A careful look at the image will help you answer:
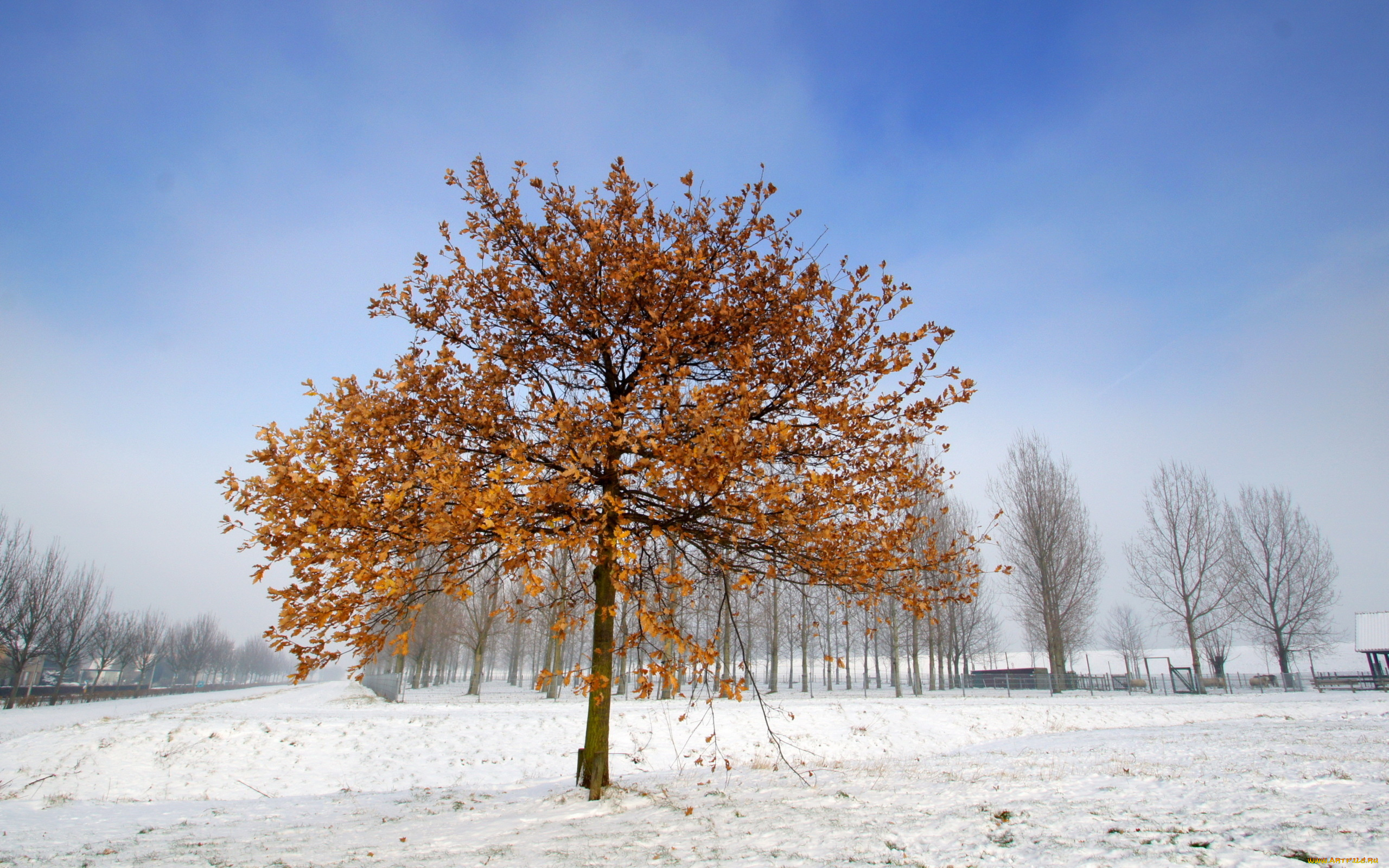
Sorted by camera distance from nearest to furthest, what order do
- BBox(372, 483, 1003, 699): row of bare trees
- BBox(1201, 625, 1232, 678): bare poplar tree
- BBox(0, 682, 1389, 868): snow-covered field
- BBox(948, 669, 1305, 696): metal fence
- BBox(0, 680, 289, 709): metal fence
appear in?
BBox(0, 682, 1389, 868): snow-covered field < BBox(372, 483, 1003, 699): row of bare trees < BBox(948, 669, 1305, 696): metal fence < BBox(0, 680, 289, 709): metal fence < BBox(1201, 625, 1232, 678): bare poplar tree

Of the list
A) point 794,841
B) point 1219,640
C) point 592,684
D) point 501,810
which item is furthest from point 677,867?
point 1219,640

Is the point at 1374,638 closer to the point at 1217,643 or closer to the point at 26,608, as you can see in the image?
the point at 1217,643

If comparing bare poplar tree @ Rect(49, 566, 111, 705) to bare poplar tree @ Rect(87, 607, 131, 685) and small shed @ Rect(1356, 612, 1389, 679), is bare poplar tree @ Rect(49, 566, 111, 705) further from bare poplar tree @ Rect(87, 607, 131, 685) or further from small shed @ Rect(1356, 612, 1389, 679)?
small shed @ Rect(1356, 612, 1389, 679)

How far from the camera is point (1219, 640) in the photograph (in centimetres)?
4503

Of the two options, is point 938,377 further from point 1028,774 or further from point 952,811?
point 1028,774

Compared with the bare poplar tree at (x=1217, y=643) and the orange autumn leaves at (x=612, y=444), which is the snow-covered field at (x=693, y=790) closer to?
the orange autumn leaves at (x=612, y=444)

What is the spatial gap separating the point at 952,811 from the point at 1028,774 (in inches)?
106

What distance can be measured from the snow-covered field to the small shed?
26.5 meters

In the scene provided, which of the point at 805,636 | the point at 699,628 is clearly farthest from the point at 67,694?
the point at 805,636

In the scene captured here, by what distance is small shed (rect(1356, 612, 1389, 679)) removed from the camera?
112ft

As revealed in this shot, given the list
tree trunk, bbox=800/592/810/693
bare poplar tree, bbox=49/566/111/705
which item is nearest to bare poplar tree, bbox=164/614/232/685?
bare poplar tree, bbox=49/566/111/705

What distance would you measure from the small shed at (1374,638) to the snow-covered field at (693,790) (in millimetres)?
26464

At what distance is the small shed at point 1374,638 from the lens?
3412 cm

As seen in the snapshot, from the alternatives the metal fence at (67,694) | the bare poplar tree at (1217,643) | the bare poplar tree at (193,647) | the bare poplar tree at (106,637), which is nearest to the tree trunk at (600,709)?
the metal fence at (67,694)
